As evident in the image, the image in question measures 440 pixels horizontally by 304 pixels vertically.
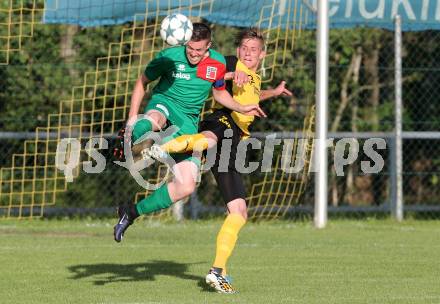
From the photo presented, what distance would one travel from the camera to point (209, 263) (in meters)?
9.60

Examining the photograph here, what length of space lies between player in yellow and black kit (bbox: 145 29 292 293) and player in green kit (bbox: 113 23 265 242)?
0.13m

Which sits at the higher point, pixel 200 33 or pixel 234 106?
pixel 200 33

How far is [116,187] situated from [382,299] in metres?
8.38

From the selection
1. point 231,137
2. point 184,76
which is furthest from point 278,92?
point 184,76

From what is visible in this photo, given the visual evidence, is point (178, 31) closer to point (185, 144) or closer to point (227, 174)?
point (185, 144)

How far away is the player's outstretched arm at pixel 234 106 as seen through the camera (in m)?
7.86

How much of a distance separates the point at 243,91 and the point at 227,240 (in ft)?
4.35

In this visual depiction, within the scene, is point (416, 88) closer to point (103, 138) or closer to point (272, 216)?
point (272, 216)

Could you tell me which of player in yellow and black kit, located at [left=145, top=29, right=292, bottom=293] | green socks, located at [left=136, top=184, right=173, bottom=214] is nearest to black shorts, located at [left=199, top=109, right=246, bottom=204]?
player in yellow and black kit, located at [left=145, top=29, right=292, bottom=293]

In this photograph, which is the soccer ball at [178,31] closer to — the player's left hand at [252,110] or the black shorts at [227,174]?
the player's left hand at [252,110]

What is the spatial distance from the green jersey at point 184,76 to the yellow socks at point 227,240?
0.90 m

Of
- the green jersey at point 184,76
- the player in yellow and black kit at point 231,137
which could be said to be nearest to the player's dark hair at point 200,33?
the green jersey at point 184,76

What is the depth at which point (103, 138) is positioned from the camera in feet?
48.1

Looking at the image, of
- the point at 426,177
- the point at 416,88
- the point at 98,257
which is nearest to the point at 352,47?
the point at 416,88
